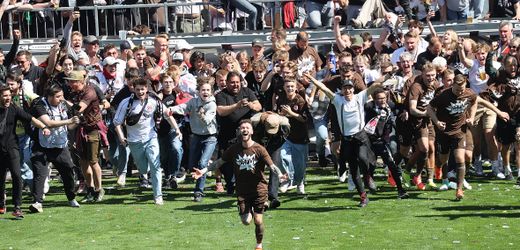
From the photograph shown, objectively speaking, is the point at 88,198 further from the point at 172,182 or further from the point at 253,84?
the point at 253,84

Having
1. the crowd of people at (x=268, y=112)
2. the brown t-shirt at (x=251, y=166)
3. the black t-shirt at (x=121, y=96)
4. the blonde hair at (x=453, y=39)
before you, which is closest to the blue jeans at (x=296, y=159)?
the crowd of people at (x=268, y=112)

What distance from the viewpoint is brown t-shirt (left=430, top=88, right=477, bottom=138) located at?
18.7 meters

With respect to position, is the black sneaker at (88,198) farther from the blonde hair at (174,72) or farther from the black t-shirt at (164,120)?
the blonde hair at (174,72)

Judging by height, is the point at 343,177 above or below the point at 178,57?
below

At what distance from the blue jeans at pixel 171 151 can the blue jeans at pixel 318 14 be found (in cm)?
452

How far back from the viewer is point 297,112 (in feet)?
63.0

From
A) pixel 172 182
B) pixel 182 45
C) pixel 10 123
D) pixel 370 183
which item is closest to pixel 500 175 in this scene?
pixel 370 183

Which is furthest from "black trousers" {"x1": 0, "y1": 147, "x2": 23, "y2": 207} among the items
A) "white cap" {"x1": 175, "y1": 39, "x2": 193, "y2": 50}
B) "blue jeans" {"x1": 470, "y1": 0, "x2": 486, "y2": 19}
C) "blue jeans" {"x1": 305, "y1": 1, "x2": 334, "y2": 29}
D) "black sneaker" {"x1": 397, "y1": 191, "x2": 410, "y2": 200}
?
"blue jeans" {"x1": 470, "y1": 0, "x2": 486, "y2": 19}

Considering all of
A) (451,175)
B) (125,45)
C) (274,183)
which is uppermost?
(125,45)

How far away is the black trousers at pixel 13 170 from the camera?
1819 centimetres

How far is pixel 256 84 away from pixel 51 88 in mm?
3054

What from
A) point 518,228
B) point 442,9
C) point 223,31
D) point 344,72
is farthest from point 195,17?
point 518,228

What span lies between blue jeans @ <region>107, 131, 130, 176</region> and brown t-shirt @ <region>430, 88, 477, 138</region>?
465cm

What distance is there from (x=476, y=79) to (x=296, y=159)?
3.08m
